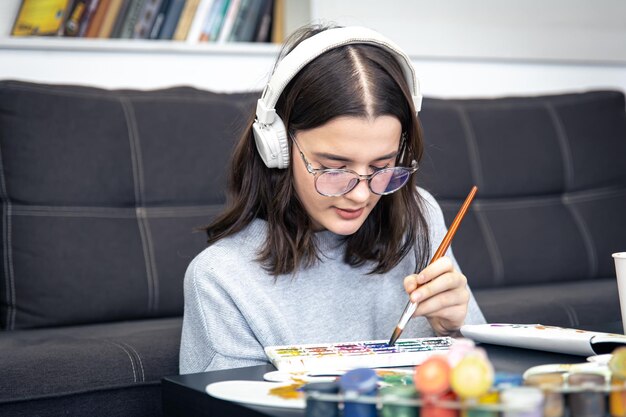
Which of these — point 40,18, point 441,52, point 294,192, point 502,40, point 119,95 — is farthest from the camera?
point 502,40

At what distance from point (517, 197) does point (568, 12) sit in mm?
834

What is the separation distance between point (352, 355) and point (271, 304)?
0.37 metres

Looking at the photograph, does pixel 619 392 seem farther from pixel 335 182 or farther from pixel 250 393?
pixel 335 182

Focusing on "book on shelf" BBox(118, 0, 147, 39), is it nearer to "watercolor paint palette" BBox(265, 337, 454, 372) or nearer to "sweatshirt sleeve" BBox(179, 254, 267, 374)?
"sweatshirt sleeve" BBox(179, 254, 267, 374)

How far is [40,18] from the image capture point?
2.41m

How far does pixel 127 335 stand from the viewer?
1.71 metres

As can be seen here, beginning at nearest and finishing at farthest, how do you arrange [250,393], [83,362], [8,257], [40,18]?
[250,393]
[83,362]
[8,257]
[40,18]

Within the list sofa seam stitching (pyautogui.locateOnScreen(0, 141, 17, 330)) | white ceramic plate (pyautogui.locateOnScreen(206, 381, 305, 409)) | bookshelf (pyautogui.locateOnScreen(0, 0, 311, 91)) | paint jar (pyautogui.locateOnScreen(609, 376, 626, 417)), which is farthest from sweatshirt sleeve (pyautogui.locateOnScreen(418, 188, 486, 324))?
bookshelf (pyautogui.locateOnScreen(0, 0, 311, 91))

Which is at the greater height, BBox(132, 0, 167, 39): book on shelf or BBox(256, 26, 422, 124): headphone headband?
BBox(132, 0, 167, 39): book on shelf

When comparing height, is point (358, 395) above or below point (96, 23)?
below

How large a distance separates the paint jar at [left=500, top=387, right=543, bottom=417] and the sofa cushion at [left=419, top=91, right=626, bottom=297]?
171 cm

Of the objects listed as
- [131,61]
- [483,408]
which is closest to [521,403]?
[483,408]

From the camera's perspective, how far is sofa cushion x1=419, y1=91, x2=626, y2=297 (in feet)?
8.02

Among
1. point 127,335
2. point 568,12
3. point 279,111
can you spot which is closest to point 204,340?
point 279,111
